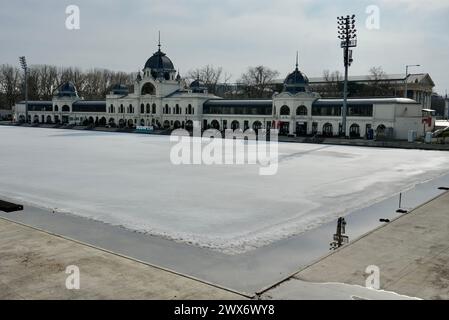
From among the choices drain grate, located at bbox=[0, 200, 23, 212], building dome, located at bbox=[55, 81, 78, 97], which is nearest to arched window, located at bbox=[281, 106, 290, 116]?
building dome, located at bbox=[55, 81, 78, 97]

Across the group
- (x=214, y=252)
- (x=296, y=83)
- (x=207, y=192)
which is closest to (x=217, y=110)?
(x=296, y=83)

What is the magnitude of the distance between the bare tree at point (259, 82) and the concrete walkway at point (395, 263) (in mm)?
103185

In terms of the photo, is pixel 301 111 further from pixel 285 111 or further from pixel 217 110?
pixel 217 110

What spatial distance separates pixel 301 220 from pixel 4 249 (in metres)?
8.25

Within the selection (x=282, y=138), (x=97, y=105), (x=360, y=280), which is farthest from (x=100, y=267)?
(x=97, y=105)

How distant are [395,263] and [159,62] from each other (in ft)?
252

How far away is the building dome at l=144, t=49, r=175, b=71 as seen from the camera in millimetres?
81500

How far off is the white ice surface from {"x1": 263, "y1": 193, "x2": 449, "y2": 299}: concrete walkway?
7.21 feet

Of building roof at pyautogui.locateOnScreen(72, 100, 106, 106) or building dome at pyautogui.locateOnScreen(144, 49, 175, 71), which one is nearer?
building dome at pyautogui.locateOnScreen(144, 49, 175, 71)

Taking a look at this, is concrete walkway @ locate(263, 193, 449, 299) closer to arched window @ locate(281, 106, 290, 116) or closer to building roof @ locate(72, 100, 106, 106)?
arched window @ locate(281, 106, 290, 116)

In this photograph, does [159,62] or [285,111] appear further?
[159,62]

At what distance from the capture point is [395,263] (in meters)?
9.37
